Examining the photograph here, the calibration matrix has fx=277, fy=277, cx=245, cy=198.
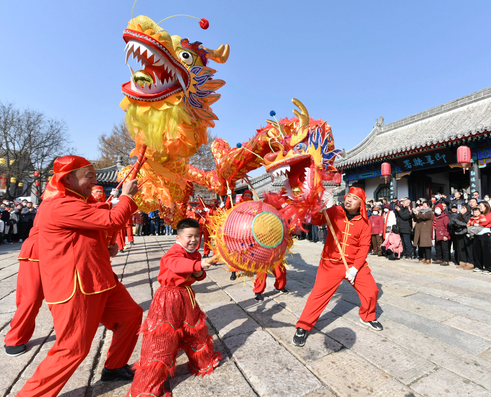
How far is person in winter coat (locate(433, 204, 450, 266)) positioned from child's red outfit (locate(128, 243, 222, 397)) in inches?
262

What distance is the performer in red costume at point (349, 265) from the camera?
106 inches

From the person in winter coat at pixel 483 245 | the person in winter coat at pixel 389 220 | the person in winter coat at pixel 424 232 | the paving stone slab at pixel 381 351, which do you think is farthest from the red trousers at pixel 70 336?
the person in winter coat at pixel 389 220

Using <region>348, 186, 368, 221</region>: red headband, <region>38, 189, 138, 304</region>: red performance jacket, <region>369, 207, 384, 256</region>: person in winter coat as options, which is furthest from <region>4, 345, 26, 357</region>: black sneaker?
<region>369, 207, 384, 256</region>: person in winter coat

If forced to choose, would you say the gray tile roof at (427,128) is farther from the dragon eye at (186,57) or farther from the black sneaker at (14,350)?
the black sneaker at (14,350)

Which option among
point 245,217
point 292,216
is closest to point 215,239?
point 245,217

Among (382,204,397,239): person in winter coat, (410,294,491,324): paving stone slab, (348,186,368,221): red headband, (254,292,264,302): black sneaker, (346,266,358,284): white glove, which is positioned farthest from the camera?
(382,204,397,239): person in winter coat

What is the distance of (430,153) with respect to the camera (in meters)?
10.7

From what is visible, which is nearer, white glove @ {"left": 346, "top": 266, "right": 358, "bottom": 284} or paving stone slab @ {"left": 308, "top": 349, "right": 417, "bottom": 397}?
paving stone slab @ {"left": 308, "top": 349, "right": 417, "bottom": 397}

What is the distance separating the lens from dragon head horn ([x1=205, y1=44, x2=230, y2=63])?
2963 millimetres

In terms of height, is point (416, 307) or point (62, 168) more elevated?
point (62, 168)

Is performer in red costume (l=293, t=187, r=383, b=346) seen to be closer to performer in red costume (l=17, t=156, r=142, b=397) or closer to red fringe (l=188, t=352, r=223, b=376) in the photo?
red fringe (l=188, t=352, r=223, b=376)

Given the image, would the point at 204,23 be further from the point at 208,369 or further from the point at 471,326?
the point at 471,326

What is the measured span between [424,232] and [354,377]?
616cm

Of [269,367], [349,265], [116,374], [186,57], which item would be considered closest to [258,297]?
[349,265]
